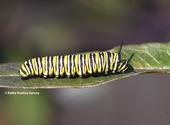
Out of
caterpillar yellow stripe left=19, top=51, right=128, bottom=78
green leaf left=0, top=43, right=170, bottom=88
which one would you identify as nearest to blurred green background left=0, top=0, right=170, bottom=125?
caterpillar yellow stripe left=19, top=51, right=128, bottom=78

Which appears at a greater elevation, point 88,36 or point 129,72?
point 88,36

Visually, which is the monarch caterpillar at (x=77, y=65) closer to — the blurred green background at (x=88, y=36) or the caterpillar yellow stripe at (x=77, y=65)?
the caterpillar yellow stripe at (x=77, y=65)

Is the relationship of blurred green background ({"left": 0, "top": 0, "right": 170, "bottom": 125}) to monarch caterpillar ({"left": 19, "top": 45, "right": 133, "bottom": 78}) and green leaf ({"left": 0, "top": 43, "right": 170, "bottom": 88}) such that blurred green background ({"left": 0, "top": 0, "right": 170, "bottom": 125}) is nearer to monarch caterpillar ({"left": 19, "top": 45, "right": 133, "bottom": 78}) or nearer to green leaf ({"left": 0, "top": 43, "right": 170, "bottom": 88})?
monarch caterpillar ({"left": 19, "top": 45, "right": 133, "bottom": 78})

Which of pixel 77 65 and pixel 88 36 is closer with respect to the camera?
pixel 77 65

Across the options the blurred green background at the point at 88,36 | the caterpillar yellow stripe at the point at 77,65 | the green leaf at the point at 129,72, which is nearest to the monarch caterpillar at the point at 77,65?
the caterpillar yellow stripe at the point at 77,65

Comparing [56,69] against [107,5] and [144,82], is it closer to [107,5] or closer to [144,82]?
[107,5]

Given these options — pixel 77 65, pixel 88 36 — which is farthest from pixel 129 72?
pixel 88 36

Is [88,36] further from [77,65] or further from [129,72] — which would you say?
[129,72]
